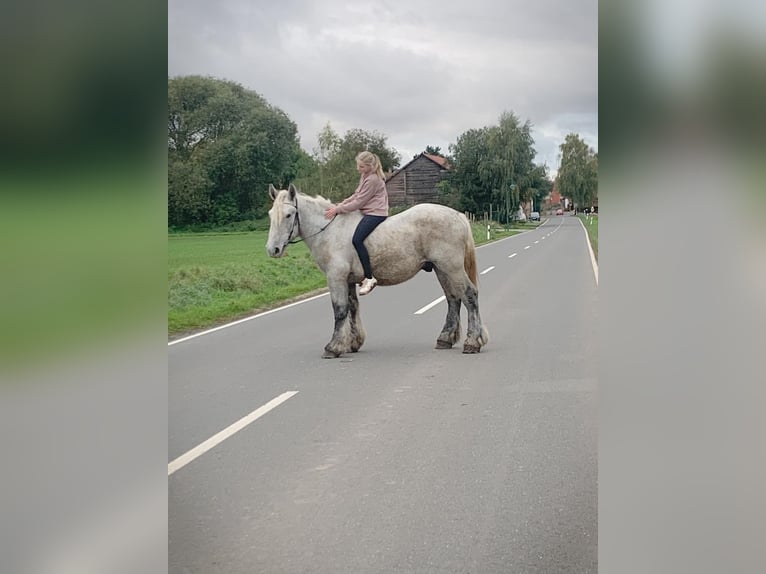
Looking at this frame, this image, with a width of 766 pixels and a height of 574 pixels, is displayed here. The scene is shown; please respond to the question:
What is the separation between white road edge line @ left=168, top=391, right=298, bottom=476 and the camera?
12.2 ft

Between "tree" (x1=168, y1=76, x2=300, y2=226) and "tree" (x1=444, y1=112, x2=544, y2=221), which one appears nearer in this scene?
"tree" (x1=168, y1=76, x2=300, y2=226)

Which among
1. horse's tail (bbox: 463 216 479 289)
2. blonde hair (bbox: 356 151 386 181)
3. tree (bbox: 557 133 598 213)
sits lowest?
horse's tail (bbox: 463 216 479 289)

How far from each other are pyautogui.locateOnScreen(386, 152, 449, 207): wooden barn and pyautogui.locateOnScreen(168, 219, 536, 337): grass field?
14.3 inches

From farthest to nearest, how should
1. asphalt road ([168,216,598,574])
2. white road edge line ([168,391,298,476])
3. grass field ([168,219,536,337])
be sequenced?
white road edge line ([168,391,298,476]) → asphalt road ([168,216,598,574]) → grass field ([168,219,536,337])

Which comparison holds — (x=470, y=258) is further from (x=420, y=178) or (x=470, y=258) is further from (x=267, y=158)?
(x=267, y=158)

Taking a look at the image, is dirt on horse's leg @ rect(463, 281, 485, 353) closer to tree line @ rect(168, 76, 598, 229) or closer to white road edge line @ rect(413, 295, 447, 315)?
white road edge line @ rect(413, 295, 447, 315)

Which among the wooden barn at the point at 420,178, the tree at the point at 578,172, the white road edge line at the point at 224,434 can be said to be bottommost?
the white road edge line at the point at 224,434

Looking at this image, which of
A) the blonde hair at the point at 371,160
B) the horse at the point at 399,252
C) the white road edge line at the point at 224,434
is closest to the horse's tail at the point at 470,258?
the horse at the point at 399,252

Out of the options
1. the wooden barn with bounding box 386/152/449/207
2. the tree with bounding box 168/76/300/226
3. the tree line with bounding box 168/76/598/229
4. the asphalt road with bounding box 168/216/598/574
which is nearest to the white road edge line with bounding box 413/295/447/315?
the asphalt road with bounding box 168/216/598/574

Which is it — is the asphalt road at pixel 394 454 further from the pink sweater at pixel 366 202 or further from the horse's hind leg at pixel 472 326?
the pink sweater at pixel 366 202

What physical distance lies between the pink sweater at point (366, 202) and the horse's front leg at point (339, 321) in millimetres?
733

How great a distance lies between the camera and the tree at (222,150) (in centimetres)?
201

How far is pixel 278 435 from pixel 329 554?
1.83 metres

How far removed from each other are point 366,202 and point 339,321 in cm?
164
